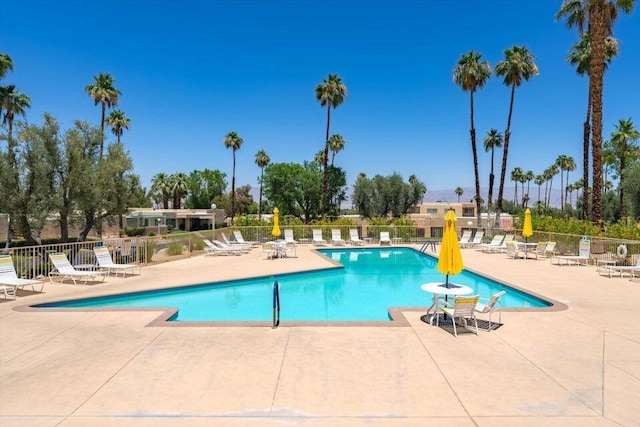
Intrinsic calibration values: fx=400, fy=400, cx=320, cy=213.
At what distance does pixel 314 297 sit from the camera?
11.2m

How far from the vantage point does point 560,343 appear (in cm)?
614

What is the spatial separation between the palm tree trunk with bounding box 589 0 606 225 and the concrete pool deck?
12570mm

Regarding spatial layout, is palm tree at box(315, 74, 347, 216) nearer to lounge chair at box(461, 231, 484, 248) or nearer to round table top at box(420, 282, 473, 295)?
lounge chair at box(461, 231, 484, 248)

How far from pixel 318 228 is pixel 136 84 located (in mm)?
20337

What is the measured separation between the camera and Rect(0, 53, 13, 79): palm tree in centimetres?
2462

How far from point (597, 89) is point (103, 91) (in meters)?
33.4

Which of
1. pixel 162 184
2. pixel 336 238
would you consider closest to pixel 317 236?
pixel 336 238

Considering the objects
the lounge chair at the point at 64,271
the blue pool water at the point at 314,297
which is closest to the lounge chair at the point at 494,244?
the blue pool water at the point at 314,297

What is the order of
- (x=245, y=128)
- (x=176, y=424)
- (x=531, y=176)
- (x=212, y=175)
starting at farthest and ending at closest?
(x=531, y=176), (x=212, y=175), (x=245, y=128), (x=176, y=424)

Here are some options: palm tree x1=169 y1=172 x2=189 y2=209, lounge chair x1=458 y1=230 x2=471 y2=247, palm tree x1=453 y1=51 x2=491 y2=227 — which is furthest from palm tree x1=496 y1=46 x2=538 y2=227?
palm tree x1=169 y1=172 x2=189 y2=209

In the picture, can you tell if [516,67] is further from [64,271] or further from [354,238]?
[64,271]

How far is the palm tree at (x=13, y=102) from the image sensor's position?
93.6ft

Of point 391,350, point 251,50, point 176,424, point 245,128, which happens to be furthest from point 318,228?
point 245,128

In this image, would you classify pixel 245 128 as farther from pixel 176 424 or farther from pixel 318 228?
pixel 176 424
